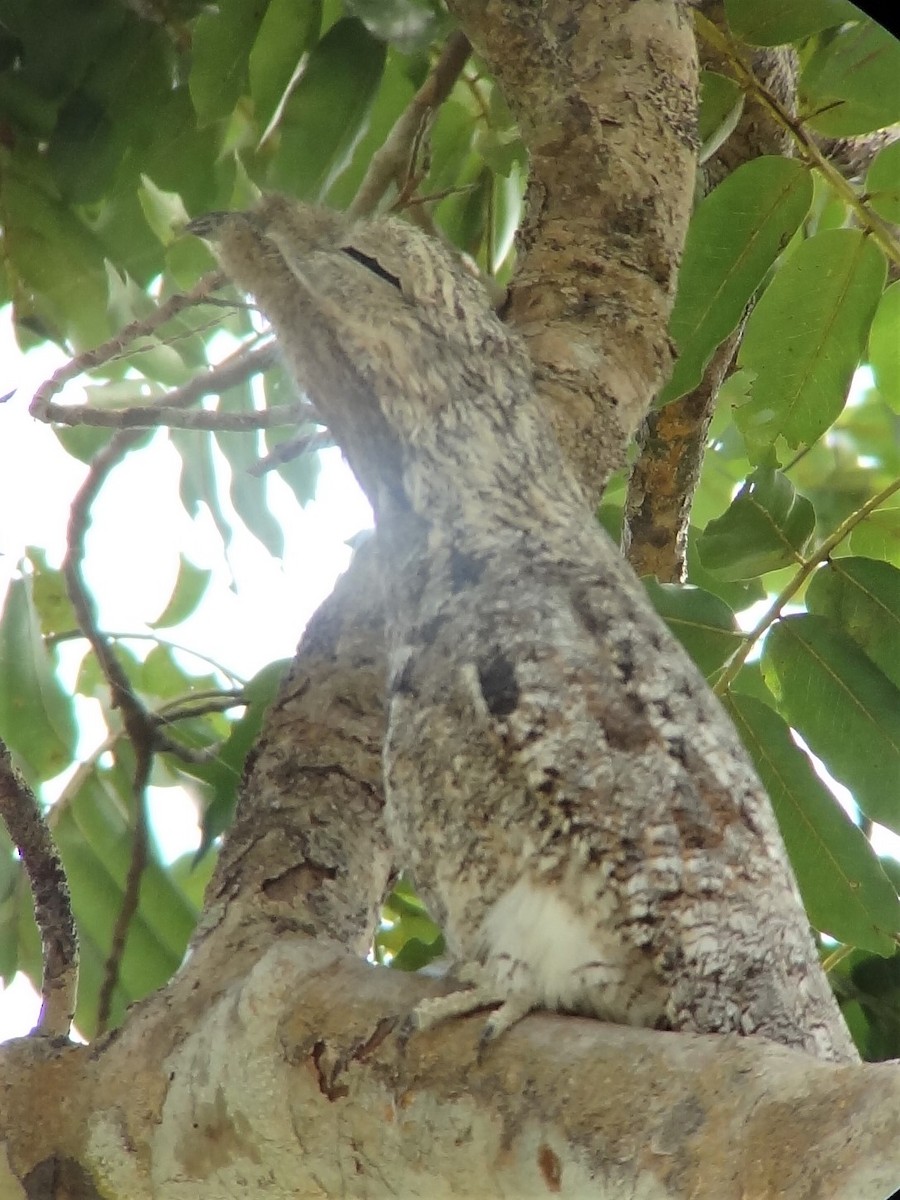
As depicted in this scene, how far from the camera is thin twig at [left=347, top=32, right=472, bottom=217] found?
4.60ft

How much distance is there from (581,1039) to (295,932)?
34 cm

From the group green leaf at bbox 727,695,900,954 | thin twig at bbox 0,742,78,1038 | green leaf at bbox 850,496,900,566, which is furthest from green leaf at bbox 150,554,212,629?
green leaf at bbox 850,496,900,566

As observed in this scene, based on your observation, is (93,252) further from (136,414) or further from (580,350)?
(580,350)

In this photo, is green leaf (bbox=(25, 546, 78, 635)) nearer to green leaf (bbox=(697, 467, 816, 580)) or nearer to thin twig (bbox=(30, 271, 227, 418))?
thin twig (bbox=(30, 271, 227, 418))

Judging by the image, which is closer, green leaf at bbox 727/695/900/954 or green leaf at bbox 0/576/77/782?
green leaf at bbox 727/695/900/954

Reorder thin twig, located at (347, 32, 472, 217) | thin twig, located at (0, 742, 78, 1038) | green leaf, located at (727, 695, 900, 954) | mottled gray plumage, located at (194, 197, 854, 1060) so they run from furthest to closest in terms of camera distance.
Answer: thin twig, located at (347, 32, 472, 217) → green leaf, located at (727, 695, 900, 954) → thin twig, located at (0, 742, 78, 1038) → mottled gray plumage, located at (194, 197, 854, 1060)

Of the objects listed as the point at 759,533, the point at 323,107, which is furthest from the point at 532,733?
the point at 323,107

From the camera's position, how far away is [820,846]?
1.09 m

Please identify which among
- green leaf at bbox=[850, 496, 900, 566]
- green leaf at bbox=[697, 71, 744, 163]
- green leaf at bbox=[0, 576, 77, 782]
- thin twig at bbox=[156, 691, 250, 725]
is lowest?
green leaf at bbox=[850, 496, 900, 566]

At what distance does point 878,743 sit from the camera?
1122mm

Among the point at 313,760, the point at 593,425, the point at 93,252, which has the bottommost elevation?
the point at 313,760

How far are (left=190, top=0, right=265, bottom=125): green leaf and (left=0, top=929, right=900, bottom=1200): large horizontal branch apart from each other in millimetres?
889

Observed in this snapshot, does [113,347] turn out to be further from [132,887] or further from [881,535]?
[881,535]

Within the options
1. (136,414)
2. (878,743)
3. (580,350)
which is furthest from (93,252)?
(878,743)
